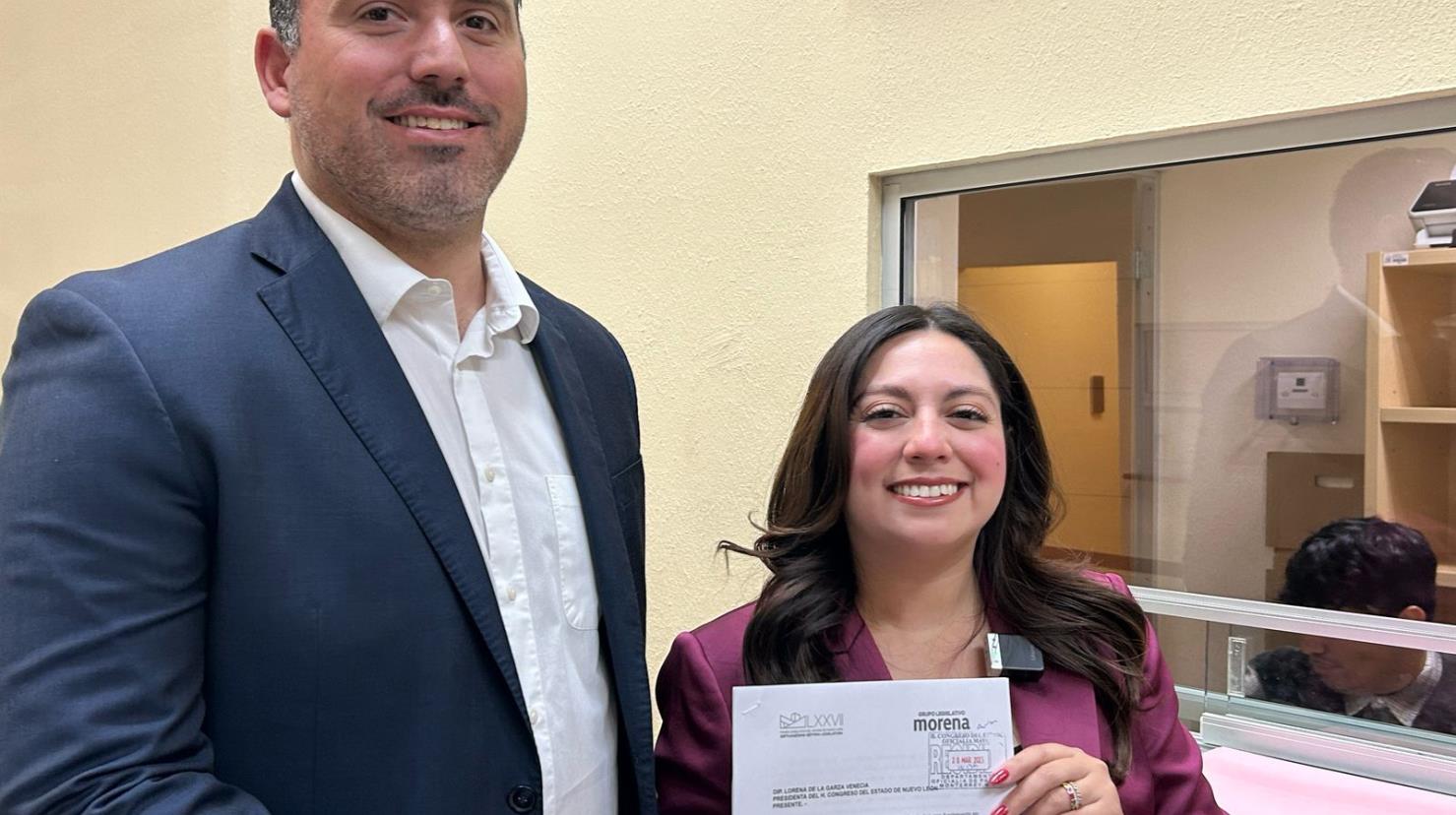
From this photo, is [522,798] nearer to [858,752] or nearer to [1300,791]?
[858,752]

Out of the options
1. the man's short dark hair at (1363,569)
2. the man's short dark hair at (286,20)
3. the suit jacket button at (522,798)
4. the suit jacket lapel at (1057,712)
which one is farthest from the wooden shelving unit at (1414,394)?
the man's short dark hair at (286,20)

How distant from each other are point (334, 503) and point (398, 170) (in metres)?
0.38

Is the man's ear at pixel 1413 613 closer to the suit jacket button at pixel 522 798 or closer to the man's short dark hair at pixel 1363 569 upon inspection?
the man's short dark hair at pixel 1363 569

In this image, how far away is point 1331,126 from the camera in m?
1.67

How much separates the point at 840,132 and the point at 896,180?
158 millimetres

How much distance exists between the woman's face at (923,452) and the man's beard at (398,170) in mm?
643

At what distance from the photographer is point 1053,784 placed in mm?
1297

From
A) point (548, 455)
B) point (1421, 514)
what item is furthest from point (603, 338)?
point (1421, 514)

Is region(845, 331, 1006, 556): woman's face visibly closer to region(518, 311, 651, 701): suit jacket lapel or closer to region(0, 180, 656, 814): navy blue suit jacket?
region(518, 311, 651, 701): suit jacket lapel

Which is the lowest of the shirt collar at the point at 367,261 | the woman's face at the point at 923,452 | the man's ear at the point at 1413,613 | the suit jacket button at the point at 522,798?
the suit jacket button at the point at 522,798

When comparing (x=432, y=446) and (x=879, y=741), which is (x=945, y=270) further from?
(x=432, y=446)

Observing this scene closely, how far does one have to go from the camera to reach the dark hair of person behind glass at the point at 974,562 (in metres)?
1.50

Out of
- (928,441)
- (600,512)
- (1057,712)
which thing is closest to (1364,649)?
(1057,712)

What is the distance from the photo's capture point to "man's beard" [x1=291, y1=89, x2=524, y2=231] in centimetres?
117
